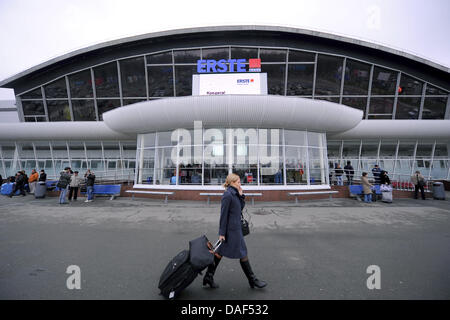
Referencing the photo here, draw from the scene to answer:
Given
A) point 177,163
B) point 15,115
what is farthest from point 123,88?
point 15,115

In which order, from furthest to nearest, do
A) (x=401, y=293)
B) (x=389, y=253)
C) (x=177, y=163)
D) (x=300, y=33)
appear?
1. (x=300, y=33)
2. (x=177, y=163)
3. (x=389, y=253)
4. (x=401, y=293)

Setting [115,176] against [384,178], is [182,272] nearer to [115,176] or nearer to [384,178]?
[384,178]

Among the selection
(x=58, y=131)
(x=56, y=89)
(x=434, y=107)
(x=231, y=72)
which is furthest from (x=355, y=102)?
(x=56, y=89)

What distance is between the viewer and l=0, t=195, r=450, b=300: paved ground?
3045 millimetres

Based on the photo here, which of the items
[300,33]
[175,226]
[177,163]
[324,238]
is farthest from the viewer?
[300,33]

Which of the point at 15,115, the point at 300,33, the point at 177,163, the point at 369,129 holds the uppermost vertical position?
the point at 300,33

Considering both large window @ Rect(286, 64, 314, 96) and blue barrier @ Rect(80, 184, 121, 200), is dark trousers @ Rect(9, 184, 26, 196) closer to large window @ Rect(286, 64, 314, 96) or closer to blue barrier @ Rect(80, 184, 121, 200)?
blue barrier @ Rect(80, 184, 121, 200)

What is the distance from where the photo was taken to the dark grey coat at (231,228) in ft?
10.1

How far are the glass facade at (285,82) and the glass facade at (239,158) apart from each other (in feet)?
22.8

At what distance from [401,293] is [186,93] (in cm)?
1787

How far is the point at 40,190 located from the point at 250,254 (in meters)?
14.3
